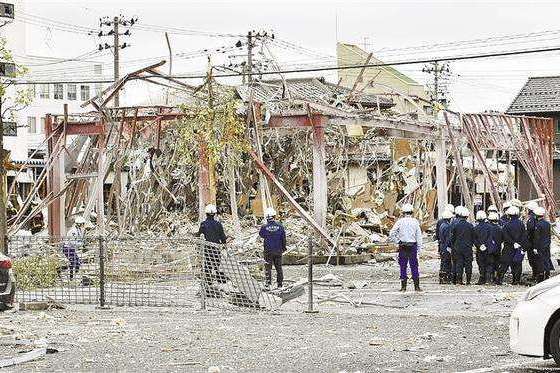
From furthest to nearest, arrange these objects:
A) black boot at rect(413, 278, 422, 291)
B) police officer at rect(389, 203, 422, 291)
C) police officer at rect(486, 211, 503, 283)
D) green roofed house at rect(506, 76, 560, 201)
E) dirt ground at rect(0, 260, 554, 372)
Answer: green roofed house at rect(506, 76, 560, 201)
police officer at rect(486, 211, 503, 283)
black boot at rect(413, 278, 422, 291)
police officer at rect(389, 203, 422, 291)
dirt ground at rect(0, 260, 554, 372)

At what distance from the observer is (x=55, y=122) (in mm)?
37750

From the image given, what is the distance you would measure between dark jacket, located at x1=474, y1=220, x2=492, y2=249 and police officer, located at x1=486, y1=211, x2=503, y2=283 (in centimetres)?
6

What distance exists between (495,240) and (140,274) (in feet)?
28.3

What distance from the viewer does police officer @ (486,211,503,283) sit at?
82.0ft

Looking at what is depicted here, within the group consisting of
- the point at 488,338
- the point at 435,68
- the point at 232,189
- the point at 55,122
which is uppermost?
the point at 435,68

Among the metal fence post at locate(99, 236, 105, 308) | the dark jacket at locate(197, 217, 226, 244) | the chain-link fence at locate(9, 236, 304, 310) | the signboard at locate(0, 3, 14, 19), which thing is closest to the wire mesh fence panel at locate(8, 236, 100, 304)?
the chain-link fence at locate(9, 236, 304, 310)

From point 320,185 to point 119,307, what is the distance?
15.0m

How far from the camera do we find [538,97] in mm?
62031

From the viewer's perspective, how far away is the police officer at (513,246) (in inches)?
973

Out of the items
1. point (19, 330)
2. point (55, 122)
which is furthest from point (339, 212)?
point (19, 330)

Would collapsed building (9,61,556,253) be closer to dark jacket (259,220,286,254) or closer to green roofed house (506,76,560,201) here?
dark jacket (259,220,286,254)

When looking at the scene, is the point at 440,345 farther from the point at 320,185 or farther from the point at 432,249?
the point at 432,249

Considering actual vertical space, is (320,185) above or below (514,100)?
below

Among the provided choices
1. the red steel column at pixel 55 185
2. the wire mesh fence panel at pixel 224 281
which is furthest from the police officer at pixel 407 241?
the red steel column at pixel 55 185
